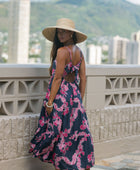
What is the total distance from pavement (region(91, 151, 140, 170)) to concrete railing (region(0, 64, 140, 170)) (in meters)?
0.08

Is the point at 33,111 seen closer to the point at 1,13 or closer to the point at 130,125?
the point at 130,125

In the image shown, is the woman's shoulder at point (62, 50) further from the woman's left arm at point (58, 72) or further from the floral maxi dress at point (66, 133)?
the floral maxi dress at point (66, 133)

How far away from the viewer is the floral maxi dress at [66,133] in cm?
325

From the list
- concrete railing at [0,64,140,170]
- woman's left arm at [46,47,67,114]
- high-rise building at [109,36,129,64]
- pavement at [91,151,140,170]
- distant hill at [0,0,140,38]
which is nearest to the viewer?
woman's left arm at [46,47,67,114]

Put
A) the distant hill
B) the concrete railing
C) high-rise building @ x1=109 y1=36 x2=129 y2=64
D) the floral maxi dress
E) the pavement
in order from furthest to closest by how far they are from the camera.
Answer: the distant hill < high-rise building @ x1=109 y1=36 x2=129 y2=64 < the pavement < the concrete railing < the floral maxi dress

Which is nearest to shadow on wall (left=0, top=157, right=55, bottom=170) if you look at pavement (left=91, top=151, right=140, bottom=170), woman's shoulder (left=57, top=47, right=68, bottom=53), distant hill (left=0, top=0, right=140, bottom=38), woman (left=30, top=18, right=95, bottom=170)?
woman (left=30, top=18, right=95, bottom=170)

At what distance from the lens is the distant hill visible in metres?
59.8

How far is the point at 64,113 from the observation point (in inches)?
129

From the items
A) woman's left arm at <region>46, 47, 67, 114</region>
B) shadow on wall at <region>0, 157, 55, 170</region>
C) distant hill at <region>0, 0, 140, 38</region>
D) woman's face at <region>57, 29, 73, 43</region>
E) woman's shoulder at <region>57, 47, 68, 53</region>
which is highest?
distant hill at <region>0, 0, 140, 38</region>

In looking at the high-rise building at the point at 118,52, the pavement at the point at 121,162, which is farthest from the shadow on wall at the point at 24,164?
the high-rise building at the point at 118,52

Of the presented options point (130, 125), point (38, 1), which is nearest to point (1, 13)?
point (38, 1)

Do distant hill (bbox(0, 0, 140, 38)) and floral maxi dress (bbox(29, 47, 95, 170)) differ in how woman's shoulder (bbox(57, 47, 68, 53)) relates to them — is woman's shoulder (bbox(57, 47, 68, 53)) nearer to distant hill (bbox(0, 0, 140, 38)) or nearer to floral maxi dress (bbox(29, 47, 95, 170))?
floral maxi dress (bbox(29, 47, 95, 170))

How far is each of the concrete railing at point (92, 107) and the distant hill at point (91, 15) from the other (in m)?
52.0

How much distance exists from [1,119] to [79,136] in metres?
0.77
